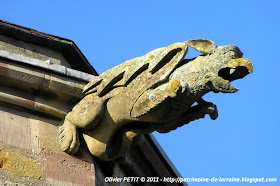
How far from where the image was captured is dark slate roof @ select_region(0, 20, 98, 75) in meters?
6.86

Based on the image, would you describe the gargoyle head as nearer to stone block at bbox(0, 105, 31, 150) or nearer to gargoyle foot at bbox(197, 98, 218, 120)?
gargoyle foot at bbox(197, 98, 218, 120)

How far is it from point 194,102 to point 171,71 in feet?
0.87

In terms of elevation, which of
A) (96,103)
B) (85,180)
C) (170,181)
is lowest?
(170,181)

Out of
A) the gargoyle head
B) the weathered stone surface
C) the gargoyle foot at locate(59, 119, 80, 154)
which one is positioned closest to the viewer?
the weathered stone surface

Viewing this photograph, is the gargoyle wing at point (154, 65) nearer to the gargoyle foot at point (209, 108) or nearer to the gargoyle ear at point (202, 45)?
the gargoyle ear at point (202, 45)

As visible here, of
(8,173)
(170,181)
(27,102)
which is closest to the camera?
(8,173)

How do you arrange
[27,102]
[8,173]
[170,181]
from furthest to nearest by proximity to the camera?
[170,181], [27,102], [8,173]

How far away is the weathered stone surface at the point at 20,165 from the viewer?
6.24m

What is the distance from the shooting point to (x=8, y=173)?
20.4 ft

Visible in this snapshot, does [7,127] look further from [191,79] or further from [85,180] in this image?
[191,79]

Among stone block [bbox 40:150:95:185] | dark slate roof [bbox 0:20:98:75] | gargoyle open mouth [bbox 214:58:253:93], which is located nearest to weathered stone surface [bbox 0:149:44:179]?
stone block [bbox 40:150:95:185]

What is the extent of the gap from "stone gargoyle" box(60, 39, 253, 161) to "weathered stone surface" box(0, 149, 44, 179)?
319 mm

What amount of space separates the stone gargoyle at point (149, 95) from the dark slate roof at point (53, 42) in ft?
1.47

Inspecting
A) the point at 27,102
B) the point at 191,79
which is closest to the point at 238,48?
the point at 191,79
